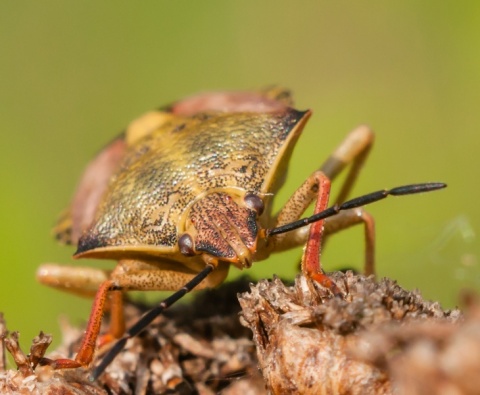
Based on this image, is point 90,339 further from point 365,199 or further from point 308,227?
point 365,199

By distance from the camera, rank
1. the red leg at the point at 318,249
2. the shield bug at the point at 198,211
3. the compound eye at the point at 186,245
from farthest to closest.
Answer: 1. the compound eye at the point at 186,245
2. the shield bug at the point at 198,211
3. the red leg at the point at 318,249

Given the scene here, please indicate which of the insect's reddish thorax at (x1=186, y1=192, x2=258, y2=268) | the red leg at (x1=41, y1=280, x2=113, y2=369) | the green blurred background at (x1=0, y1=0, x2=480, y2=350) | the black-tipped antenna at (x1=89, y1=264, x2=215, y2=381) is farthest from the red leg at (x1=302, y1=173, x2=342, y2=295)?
the green blurred background at (x1=0, y1=0, x2=480, y2=350)

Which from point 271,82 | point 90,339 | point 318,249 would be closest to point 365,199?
point 318,249

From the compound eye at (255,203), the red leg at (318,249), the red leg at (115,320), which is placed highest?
the compound eye at (255,203)

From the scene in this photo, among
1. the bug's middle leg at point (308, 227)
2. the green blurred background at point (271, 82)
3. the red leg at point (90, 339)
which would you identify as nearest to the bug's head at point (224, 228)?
the bug's middle leg at point (308, 227)

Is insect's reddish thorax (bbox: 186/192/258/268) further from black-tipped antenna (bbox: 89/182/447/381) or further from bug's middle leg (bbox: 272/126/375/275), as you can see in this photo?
bug's middle leg (bbox: 272/126/375/275)

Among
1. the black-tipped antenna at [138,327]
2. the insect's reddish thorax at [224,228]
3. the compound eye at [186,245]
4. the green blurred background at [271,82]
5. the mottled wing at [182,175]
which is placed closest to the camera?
the black-tipped antenna at [138,327]

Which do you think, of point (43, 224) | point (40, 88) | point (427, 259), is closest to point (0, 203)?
point (43, 224)

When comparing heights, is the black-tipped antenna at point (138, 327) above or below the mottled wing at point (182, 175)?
below

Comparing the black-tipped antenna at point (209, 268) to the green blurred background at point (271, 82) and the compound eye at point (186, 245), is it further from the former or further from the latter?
the green blurred background at point (271, 82)
